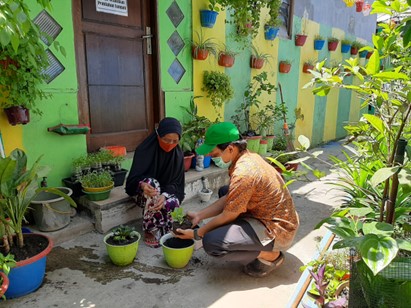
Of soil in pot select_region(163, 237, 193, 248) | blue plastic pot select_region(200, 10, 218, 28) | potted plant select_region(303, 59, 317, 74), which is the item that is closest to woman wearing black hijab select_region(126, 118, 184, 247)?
soil in pot select_region(163, 237, 193, 248)

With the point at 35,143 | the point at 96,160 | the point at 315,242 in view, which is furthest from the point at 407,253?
the point at 35,143

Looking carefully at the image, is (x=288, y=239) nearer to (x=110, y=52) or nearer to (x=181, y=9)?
(x=110, y=52)

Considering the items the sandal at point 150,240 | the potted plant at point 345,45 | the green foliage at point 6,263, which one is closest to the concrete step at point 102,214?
the sandal at point 150,240

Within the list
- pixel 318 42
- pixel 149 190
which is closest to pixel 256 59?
pixel 318 42

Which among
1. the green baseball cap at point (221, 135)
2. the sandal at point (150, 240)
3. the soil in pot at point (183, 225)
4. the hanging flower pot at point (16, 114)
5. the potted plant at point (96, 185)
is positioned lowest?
the sandal at point (150, 240)

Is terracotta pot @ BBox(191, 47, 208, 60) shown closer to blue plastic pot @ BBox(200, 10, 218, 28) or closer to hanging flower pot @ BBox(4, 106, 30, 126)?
blue plastic pot @ BBox(200, 10, 218, 28)

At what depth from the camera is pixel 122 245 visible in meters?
2.34

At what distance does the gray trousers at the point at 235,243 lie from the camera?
7.10ft

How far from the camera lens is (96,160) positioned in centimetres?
313

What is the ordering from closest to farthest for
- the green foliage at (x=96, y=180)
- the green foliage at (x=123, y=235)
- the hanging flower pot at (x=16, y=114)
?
the green foliage at (x=123, y=235)
the hanging flower pot at (x=16, y=114)
the green foliage at (x=96, y=180)

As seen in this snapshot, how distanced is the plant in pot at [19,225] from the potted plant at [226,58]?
316cm

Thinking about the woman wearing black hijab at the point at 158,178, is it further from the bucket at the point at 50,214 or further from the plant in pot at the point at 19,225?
the plant in pot at the point at 19,225

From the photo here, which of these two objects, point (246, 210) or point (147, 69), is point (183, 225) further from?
point (147, 69)

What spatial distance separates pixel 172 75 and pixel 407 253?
334 centimetres
